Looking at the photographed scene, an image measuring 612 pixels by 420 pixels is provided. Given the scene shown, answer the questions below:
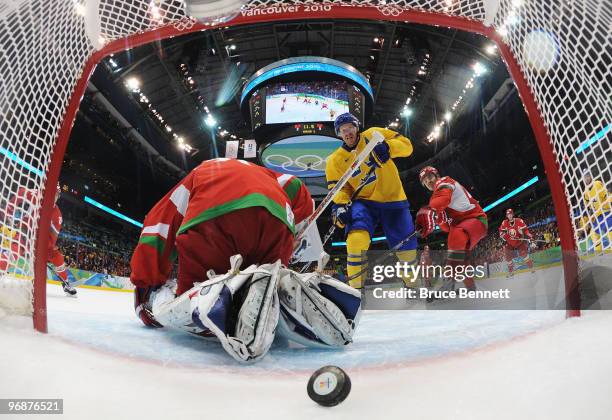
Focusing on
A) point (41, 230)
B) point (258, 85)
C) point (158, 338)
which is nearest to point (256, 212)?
point (158, 338)

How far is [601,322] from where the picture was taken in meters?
0.82

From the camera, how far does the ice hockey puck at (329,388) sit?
554mm

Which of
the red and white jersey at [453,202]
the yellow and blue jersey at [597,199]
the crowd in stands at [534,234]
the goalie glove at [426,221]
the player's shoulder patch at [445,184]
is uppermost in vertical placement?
the crowd in stands at [534,234]

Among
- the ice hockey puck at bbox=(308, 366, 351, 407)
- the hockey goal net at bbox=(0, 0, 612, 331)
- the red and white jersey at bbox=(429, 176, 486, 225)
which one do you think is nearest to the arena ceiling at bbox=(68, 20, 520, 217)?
the red and white jersey at bbox=(429, 176, 486, 225)

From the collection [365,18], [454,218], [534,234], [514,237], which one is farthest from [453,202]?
[534,234]

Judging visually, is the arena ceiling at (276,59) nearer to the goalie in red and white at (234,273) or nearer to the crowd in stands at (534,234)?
the crowd in stands at (534,234)

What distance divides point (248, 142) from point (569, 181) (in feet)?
24.0

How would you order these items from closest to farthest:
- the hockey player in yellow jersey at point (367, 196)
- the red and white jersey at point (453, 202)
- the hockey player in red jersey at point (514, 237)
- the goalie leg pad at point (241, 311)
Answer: the goalie leg pad at point (241, 311) → the hockey player in yellow jersey at point (367, 196) → the red and white jersey at point (453, 202) → the hockey player in red jersey at point (514, 237)

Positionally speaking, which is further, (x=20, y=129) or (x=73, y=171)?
(x=73, y=171)

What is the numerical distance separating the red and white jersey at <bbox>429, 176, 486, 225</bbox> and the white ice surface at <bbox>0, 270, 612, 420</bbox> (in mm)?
1647

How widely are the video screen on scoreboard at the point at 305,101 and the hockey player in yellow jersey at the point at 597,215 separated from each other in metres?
5.85

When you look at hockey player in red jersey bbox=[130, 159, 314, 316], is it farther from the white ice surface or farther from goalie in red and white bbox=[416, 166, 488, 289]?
goalie in red and white bbox=[416, 166, 488, 289]

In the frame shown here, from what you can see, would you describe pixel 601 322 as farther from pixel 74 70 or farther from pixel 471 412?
pixel 74 70

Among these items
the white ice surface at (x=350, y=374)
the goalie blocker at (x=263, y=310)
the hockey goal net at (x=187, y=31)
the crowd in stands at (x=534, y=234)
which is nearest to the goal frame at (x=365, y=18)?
the hockey goal net at (x=187, y=31)
